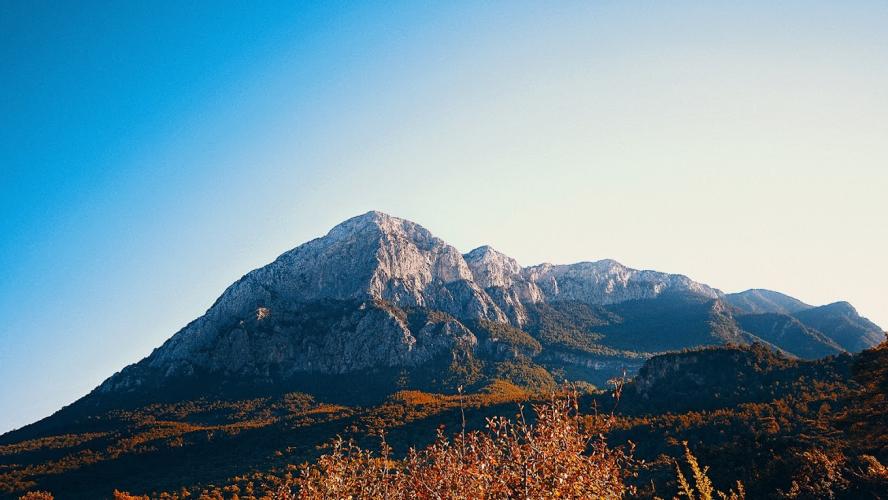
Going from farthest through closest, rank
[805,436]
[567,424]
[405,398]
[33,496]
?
[405,398] < [33,496] < [805,436] < [567,424]

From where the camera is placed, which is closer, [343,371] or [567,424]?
[567,424]

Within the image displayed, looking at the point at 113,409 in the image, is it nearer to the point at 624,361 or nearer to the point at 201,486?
the point at 201,486

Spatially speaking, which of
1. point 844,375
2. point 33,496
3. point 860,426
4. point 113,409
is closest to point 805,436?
point 860,426

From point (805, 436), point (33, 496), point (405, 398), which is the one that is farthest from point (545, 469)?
point (405, 398)

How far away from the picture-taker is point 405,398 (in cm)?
15038

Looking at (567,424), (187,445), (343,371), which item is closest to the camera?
(567,424)

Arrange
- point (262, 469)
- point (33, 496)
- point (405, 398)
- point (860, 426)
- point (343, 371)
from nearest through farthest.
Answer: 1. point (860, 426)
2. point (33, 496)
3. point (262, 469)
4. point (405, 398)
5. point (343, 371)

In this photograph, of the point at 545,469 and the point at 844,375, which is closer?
the point at 545,469

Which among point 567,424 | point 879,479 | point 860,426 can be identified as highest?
point 567,424

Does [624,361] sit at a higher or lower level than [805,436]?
lower

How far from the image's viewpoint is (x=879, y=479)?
1144 inches

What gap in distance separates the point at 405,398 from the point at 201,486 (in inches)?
3157

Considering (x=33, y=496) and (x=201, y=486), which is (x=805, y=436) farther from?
(x=33, y=496)

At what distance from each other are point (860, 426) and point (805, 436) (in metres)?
24.1
